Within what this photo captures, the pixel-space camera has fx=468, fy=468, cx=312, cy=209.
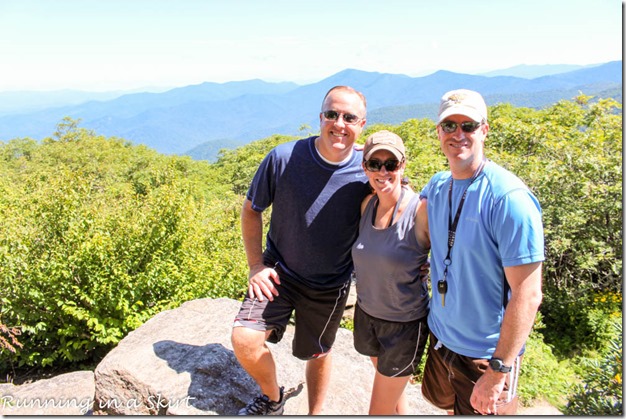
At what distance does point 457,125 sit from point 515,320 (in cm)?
118

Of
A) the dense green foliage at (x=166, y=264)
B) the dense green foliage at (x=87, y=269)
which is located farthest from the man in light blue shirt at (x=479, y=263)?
the dense green foliage at (x=87, y=269)

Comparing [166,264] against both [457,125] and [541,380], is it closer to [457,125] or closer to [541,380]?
[457,125]

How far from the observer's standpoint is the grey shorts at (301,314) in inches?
148

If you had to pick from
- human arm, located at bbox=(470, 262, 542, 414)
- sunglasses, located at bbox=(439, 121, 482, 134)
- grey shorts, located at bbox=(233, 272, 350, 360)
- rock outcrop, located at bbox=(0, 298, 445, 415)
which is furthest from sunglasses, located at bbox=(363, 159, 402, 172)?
rock outcrop, located at bbox=(0, 298, 445, 415)

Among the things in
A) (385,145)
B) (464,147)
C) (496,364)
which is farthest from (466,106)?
A: (496,364)

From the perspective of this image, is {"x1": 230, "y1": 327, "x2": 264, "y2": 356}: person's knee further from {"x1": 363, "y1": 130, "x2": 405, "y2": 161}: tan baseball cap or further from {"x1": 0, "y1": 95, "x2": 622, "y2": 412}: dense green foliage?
{"x1": 0, "y1": 95, "x2": 622, "y2": 412}: dense green foliage

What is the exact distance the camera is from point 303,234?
3709 millimetres

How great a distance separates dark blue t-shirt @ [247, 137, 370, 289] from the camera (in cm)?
365

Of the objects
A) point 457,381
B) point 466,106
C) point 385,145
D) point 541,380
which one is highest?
point 466,106

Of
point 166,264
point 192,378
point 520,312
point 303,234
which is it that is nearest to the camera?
point 520,312

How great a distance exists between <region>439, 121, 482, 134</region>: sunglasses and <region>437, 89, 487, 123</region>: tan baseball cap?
0.03m

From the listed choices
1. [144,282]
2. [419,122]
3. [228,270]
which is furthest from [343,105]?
[419,122]

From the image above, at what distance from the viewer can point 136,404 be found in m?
4.33

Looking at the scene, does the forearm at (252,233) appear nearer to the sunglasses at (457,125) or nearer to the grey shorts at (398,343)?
the grey shorts at (398,343)
